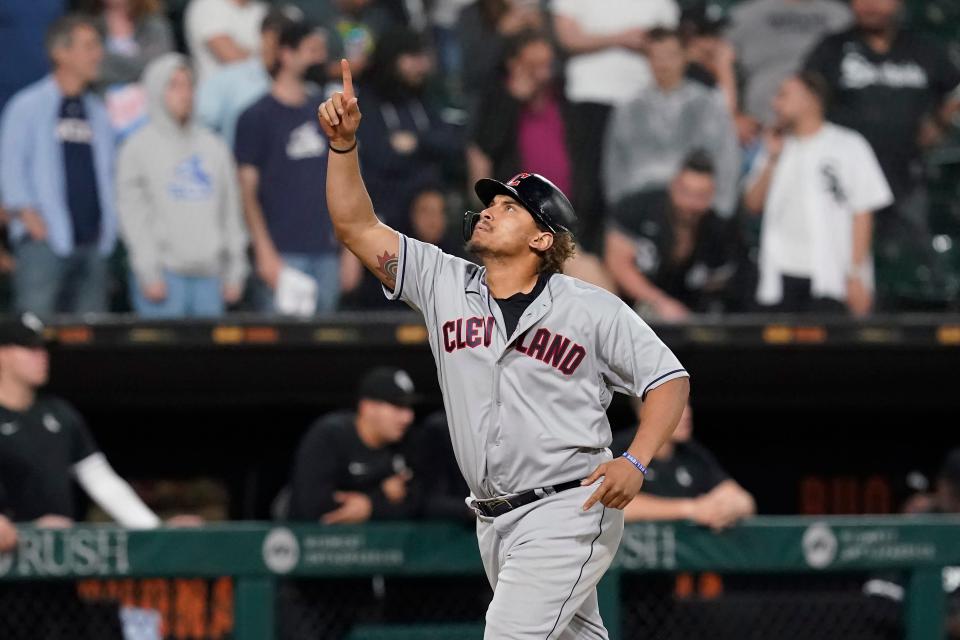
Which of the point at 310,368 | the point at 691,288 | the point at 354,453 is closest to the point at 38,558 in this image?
the point at 354,453

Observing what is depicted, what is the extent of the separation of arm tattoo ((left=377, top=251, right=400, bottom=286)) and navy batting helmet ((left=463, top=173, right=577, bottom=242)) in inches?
7.4

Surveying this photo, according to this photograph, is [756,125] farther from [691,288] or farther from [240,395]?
[240,395]

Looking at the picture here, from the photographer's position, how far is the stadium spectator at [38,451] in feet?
17.1

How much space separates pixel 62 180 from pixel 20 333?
1.53 metres

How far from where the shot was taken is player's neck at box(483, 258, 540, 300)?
3639 mm

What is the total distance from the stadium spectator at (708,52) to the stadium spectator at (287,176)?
1.77 m

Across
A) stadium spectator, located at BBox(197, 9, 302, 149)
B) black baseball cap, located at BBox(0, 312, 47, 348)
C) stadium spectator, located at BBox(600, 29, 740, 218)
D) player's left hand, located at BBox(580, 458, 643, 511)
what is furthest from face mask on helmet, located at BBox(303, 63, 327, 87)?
player's left hand, located at BBox(580, 458, 643, 511)

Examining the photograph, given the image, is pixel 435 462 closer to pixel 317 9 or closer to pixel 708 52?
pixel 317 9

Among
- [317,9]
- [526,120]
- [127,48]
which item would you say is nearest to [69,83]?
[127,48]

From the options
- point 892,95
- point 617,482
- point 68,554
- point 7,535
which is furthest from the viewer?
point 892,95

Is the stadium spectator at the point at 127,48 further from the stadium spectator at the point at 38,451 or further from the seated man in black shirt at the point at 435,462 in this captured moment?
the seated man in black shirt at the point at 435,462

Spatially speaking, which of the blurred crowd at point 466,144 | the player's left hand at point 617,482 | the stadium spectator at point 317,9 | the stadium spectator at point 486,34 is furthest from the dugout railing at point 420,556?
the stadium spectator at point 317,9

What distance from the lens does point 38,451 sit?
5.23 m

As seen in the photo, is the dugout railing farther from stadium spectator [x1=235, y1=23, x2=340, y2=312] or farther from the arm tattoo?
stadium spectator [x1=235, y1=23, x2=340, y2=312]
